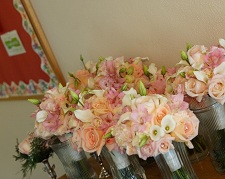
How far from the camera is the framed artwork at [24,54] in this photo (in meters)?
1.79

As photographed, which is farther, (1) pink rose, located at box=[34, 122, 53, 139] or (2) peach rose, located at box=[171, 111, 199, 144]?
(1) pink rose, located at box=[34, 122, 53, 139]

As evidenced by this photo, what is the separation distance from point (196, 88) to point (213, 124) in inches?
5.6

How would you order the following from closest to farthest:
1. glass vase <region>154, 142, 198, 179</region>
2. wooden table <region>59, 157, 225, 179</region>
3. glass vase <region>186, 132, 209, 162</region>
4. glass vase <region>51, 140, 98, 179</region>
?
1. glass vase <region>154, 142, 198, 179</region>
2. wooden table <region>59, 157, 225, 179</region>
3. glass vase <region>186, 132, 209, 162</region>
4. glass vase <region>51, 140, 98, 179</region>

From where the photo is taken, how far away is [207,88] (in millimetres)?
956

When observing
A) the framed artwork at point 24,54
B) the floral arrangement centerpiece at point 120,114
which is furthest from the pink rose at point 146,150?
the framed artwork at point 24,54

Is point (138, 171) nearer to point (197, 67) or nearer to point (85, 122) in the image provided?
point (85, 122)

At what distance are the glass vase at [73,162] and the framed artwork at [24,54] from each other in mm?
555

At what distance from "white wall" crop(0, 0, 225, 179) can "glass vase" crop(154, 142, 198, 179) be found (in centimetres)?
39

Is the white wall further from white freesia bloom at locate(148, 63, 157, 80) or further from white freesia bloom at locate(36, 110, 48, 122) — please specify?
white freesia bloom at locate(36, 110, 48, 122)

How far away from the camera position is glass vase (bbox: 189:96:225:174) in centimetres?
101

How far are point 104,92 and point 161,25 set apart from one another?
0.34 metres

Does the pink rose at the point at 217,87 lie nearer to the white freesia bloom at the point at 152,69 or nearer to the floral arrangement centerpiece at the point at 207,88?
the floral arrangement centerpiece at the point at 207,88

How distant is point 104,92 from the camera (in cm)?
110

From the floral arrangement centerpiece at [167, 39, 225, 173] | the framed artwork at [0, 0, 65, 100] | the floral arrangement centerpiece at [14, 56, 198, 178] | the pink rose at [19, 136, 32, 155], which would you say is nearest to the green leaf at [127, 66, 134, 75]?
the floral arrangement centerpiece at [14, 56, 198, 178]
